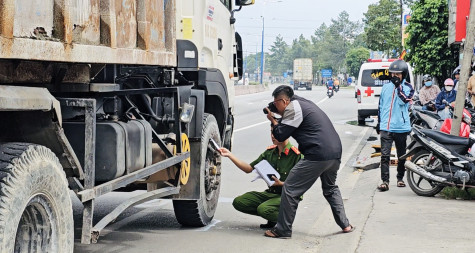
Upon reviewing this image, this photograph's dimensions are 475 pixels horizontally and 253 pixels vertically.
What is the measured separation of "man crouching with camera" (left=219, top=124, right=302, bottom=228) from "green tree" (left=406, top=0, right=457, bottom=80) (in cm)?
1638

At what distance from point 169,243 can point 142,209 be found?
196 cm

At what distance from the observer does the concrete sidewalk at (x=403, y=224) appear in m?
7.25

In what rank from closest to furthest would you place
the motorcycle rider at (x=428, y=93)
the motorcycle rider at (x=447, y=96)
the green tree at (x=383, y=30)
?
the motorcycle rider at (x=447, y=96) < the motorcycle rider at (x=428, y=93) < the green tree at (x=383, y=30)


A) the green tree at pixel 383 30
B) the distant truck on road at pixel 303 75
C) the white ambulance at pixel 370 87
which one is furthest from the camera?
the distant truck on road at pixel 303 75

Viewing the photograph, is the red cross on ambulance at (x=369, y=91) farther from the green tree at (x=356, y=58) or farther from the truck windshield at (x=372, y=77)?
the green tree at (x=356, y=58)

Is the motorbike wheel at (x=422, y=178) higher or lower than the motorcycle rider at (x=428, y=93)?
lower

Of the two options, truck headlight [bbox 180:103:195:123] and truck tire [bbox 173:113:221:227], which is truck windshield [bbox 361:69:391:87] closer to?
truck tire [bbox 173:113:221:227]

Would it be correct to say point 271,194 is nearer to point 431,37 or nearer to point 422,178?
point 422,178

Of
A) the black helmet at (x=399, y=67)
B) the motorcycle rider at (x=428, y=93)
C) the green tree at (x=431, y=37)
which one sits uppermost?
the green tree at (x=431, y=37)

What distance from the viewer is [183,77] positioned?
7.75 meters

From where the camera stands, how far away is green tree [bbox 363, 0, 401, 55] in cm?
5391

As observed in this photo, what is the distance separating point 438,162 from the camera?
400 inches

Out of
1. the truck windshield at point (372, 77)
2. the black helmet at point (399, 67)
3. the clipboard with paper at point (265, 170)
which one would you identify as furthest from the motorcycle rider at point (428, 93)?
the clipboard with paper at point (265, 170)

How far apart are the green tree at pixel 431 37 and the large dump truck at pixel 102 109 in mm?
15646
